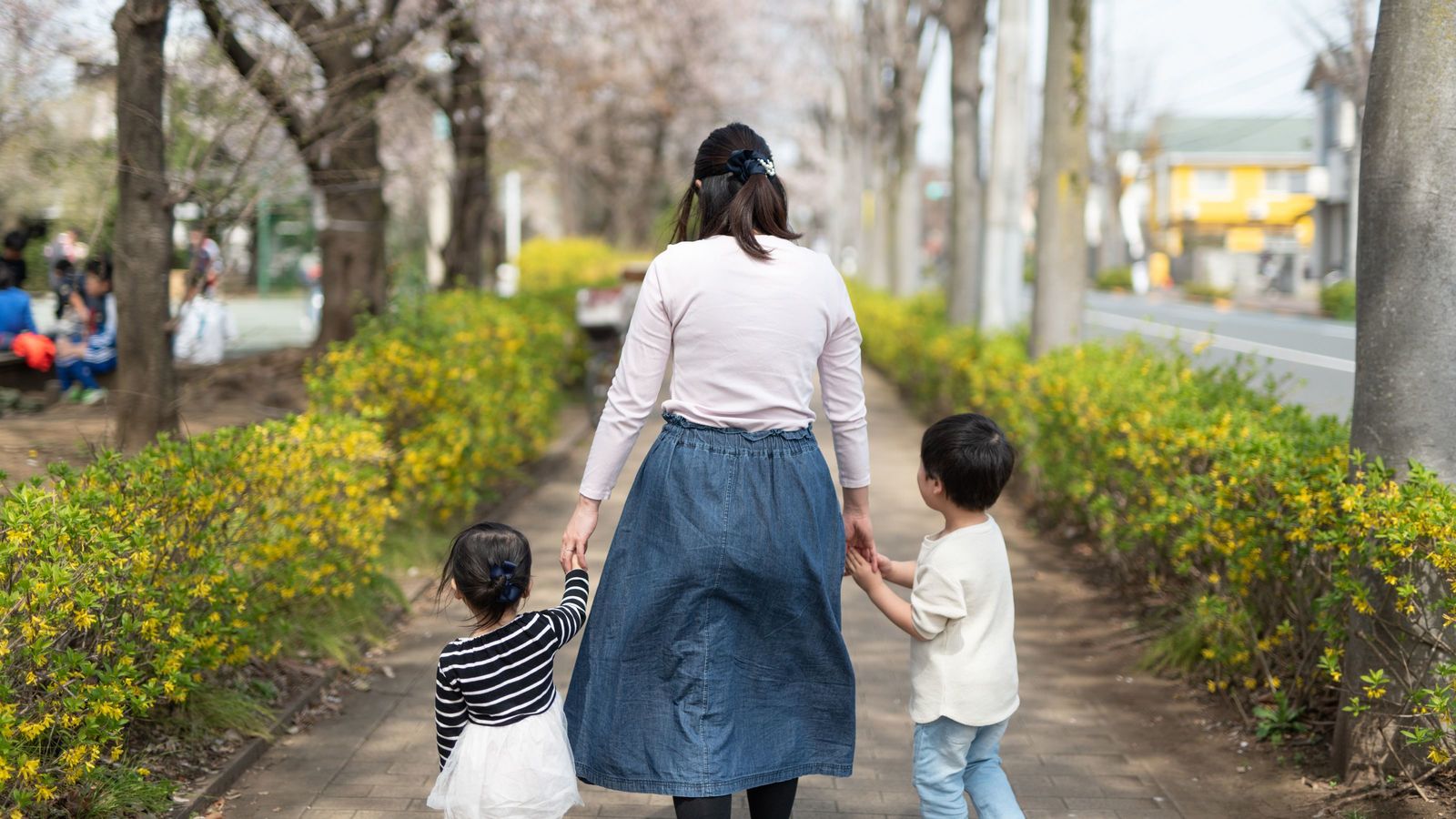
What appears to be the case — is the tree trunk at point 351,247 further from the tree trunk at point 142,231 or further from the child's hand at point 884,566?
the child's hand at point 884,566

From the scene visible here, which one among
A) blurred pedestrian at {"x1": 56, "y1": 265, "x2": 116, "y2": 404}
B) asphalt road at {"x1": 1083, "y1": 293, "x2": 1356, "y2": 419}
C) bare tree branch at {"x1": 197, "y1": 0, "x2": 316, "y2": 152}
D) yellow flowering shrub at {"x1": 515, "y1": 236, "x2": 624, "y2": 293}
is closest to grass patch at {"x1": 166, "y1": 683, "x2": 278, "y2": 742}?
bare tree branch at {"x1": 197, "y1": 0, "x2": 316, "y2": 152}

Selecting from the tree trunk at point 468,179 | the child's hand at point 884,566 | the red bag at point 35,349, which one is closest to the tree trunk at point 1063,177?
the tree trunk at point 468,179

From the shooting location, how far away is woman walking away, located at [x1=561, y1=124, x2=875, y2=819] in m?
3.18

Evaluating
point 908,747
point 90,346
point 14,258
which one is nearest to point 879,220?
point 90,346

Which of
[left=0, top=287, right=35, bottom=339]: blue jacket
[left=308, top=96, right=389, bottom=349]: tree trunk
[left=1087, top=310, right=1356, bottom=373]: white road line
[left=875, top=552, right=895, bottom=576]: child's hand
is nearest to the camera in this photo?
[left=875, top=552, right=895, bottom=576]: child's hand

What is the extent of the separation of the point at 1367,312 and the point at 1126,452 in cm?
201

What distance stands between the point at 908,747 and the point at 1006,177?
354 inches

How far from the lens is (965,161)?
15.1 metres

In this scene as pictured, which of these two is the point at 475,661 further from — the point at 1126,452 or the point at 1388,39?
the point at 1126,452

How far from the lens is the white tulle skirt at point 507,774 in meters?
3.24

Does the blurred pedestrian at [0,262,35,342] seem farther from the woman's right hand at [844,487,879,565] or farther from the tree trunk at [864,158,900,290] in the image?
the tree trunk at [864,158,900,290]

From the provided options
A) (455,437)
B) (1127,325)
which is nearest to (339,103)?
(455,437)

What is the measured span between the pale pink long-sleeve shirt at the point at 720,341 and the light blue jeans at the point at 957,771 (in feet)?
2.89

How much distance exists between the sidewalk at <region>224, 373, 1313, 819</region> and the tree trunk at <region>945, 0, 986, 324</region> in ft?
25.8
